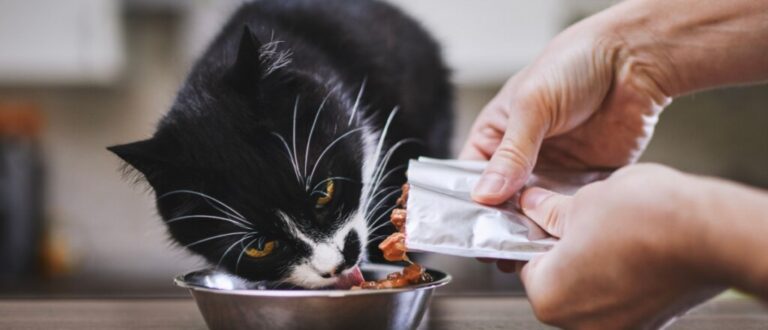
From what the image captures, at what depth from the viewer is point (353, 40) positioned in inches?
52.7

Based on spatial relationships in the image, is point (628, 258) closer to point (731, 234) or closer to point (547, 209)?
point (731, 234)

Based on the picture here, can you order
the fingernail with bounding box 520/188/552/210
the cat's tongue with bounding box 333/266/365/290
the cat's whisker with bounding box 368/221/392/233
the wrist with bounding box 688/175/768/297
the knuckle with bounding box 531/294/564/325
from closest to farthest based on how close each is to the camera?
the wrist with bounding box 688/175/768/297
the knuckle with bounding box 531/294/564/325
the fingernail with bounding box 520/188/552/210
the cat's tongue with bounding box 333/266/365/290
the cat's whisker with bounding box 368/221/392/233

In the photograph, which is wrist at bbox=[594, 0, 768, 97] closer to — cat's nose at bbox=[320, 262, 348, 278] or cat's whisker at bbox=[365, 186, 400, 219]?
cat's whisker at bbox=[365, 186, 400, 219]

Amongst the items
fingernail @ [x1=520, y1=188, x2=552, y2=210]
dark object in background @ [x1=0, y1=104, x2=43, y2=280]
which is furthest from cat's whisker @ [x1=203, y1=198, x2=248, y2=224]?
dark object in background @ [x1=0, y1=104, x2=43, y2=280]

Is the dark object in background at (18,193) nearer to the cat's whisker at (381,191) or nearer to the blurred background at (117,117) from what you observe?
the blurred background at (117,117)

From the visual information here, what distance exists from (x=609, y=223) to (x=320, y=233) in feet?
1.44

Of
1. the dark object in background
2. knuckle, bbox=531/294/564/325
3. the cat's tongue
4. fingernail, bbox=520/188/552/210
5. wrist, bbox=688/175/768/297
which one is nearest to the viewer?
wrist, bbox=688/175/768/297

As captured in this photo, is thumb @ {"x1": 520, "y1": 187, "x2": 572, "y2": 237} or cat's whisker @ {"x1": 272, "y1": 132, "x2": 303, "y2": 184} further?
cat's whisker @ {"x1": 272, "y1": 132, "x2": 303, "y2": 184}

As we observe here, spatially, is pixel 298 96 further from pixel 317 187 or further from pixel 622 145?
pixel 622 145

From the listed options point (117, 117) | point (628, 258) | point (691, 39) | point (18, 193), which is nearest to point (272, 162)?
Result: point (628, 258)

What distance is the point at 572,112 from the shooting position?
3.52 ft

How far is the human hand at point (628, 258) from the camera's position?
22.5 inches

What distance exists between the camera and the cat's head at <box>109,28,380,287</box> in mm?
959

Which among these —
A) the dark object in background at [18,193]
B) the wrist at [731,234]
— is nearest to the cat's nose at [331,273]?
the wrist at [731,234]
